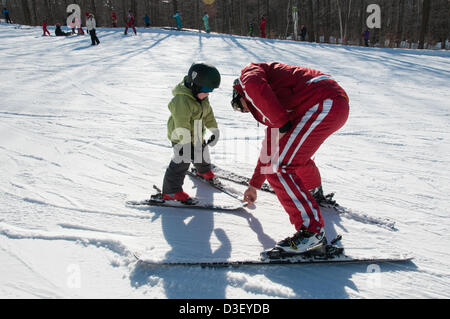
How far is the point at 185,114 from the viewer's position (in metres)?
2.75

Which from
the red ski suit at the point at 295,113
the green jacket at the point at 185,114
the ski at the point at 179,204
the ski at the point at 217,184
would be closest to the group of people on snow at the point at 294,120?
the red ski suit at the point at 295,113

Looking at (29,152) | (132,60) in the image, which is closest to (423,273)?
(29,152)

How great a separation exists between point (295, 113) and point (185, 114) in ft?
3.33

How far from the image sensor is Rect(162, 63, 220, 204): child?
2641mm

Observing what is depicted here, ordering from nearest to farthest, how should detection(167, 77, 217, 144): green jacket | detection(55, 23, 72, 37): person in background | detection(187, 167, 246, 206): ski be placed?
detection(167, 77, 217, 144): green jacket → detection(187, 167, 246, 206): ski → detection(55, 23, 72, 37): person in background

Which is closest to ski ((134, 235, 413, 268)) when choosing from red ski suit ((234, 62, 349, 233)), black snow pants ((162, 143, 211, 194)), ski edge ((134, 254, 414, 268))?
ski edge ((134, 254, 414, 268))

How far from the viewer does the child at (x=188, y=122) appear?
104 inches

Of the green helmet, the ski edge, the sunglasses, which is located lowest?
the ski edge

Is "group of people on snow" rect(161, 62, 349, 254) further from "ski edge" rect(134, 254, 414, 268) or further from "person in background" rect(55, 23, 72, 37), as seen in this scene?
"person in background" rect(55, 23, 72, 37)

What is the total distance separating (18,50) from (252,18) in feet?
136

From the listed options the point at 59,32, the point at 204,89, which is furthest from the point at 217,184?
the point at 59,32

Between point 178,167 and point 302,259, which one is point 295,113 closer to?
point 302,259
